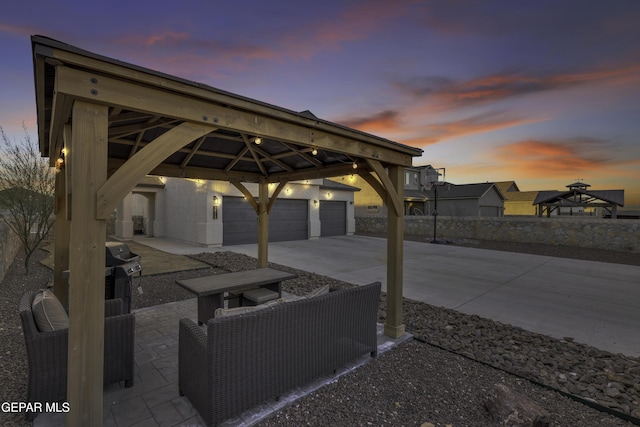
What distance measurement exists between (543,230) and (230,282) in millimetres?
16488

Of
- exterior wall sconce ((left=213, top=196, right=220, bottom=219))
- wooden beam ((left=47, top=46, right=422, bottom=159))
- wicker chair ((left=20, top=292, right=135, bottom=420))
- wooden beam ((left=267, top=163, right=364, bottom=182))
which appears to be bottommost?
wicker chair ((left=20, top=292, right=135, bottom=420))

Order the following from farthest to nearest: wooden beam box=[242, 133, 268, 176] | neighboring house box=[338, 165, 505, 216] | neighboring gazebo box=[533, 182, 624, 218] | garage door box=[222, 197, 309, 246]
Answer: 1. neighboring house box=[338, 165, 505, 216]
2. neighboring gazebo box=[533, 182, 624, 218]
3. garage door box=[222, 197, 309, 246]
4. wooden beam box=[242, 133, 268, 176]

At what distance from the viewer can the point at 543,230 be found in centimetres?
1455

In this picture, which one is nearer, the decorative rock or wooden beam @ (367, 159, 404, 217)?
the decorative rock

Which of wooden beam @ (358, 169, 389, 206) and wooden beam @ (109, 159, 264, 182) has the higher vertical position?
wooden beam @ (109, 159, 264, 182)

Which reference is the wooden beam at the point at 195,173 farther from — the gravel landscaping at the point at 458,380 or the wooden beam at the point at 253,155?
the gravel landscaping at the point at 458,380

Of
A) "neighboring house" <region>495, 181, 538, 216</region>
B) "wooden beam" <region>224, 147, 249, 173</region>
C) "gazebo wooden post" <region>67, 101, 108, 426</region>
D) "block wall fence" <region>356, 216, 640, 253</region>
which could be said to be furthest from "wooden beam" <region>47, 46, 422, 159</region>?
"neighboring house" <region>495, 181, 538, 216</region>

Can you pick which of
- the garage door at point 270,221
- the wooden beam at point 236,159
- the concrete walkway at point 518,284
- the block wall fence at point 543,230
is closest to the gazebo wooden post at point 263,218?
the wooden beam at point 236,159

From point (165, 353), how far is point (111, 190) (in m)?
2.51

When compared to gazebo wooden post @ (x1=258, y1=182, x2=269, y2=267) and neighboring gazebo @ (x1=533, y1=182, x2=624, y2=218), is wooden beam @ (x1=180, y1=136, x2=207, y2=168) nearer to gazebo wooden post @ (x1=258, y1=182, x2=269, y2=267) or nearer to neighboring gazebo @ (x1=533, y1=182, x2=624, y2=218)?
gazebo wooden post @ (x1=258, y1=182, x2=269, y2=267)

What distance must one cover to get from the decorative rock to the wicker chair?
344 cm

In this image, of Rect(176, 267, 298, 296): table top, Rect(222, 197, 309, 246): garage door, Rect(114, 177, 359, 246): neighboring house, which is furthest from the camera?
Rect(222, 197, 309, 246): garage door

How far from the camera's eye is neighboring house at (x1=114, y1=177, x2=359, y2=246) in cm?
1314

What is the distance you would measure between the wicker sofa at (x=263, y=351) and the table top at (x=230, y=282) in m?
1.36
